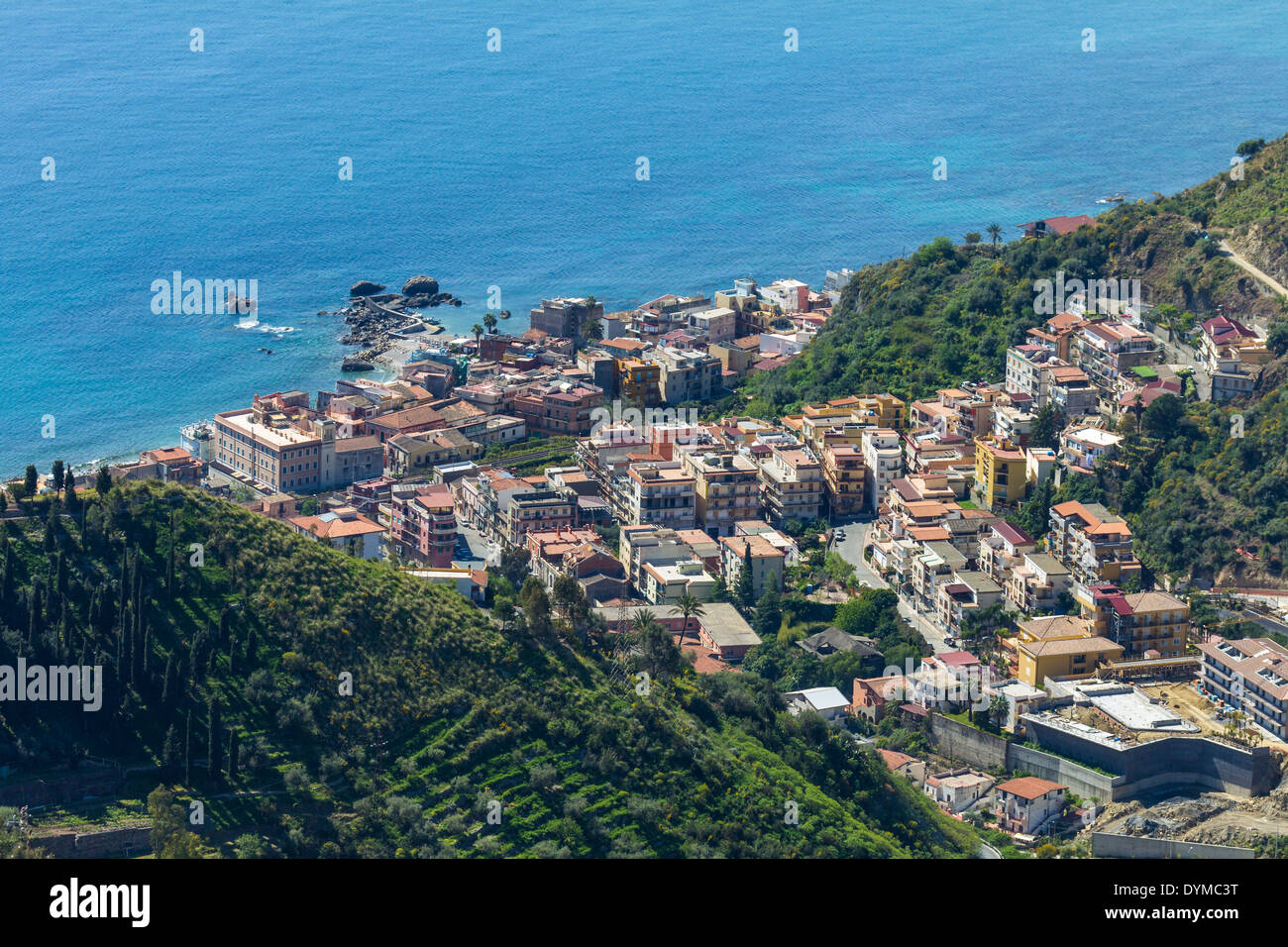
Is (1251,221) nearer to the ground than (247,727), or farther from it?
farther from it

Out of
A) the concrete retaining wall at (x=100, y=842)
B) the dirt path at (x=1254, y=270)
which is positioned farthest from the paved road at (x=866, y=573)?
the concrete retaining wall at (x=100, y=842)

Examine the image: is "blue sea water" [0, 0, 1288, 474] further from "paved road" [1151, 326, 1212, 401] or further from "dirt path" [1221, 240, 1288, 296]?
"paved road" [1151, 326, 1212, 401]

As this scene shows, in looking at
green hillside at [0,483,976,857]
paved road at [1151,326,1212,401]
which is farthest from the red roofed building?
paved road at [1151,326,1212,401]

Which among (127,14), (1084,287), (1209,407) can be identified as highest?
(127,14)

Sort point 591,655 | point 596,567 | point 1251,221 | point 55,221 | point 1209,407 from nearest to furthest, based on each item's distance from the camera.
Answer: point 591,655 → point 596,567 → point 1209,407 → point 1251,221 → point 55,221

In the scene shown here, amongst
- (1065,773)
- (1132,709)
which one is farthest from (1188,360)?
(1065,773)

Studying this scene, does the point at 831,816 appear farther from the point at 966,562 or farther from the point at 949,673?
the point at 966,562
